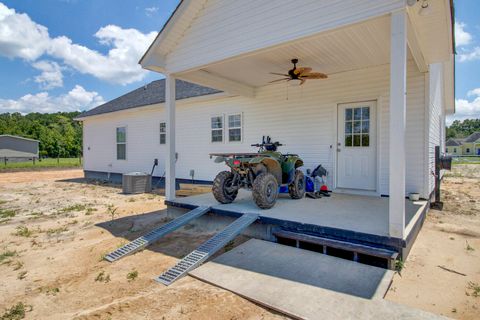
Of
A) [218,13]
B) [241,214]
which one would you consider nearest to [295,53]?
[218,13]

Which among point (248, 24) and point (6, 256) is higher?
point (248, 24)

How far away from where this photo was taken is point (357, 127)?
6254 mm

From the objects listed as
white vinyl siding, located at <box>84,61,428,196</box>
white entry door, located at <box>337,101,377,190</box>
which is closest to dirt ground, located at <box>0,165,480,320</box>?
white entry door, located at <box>337,101,377,190</box>

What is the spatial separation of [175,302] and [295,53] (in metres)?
4.51

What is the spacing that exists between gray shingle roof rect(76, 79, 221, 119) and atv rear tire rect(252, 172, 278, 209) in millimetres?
5067

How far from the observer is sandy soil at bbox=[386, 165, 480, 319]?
2418 mm

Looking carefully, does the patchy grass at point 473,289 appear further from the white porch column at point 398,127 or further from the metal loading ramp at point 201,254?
the metal loading ramp at point 201,254

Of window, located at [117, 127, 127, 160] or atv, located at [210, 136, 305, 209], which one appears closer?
atv, located at [210, 136, 305, 209]

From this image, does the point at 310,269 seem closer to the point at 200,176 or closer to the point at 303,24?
the point at 303,24

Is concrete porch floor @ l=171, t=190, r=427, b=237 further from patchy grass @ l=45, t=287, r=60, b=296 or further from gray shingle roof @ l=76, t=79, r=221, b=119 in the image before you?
gray shingle roof @ l=76, t=79, r=221, b=119

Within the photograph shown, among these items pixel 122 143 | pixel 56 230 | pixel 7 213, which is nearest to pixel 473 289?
pixel 56 230

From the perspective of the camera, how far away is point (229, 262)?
124 inches

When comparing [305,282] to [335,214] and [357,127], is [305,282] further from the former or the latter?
[357,127]

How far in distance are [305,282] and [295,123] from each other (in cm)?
504
